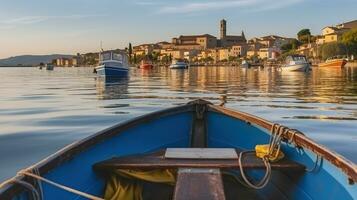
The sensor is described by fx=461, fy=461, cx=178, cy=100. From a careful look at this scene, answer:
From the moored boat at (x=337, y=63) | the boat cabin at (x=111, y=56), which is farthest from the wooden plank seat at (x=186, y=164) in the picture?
the moored boat at (x=337, y=63)

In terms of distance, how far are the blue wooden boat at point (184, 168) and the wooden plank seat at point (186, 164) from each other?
0.04 feet

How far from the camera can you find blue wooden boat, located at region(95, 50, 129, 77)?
4850 cm

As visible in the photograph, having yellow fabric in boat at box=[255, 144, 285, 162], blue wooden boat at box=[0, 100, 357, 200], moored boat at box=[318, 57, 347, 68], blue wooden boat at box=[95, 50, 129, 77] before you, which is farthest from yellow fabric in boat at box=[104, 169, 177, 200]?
moored boat at box=[318, 57, 347, 68]

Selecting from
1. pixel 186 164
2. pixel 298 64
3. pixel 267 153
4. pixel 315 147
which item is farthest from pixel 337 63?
pixel 186 164

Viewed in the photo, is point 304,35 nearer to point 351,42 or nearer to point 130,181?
point 351,42

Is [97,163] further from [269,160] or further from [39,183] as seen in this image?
[269,160]

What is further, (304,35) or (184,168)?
(304,35)

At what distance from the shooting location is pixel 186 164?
16.6 ft

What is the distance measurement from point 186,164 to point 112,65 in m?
44.6

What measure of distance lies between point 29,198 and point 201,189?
144 cm

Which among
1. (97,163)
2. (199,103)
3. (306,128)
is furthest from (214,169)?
(306,128)

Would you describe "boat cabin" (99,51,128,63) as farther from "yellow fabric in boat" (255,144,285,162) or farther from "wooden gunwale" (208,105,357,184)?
"yellow fabric in boat" (255,144,285,162)

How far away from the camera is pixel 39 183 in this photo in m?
3.77

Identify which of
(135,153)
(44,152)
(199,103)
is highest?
(199,103)
